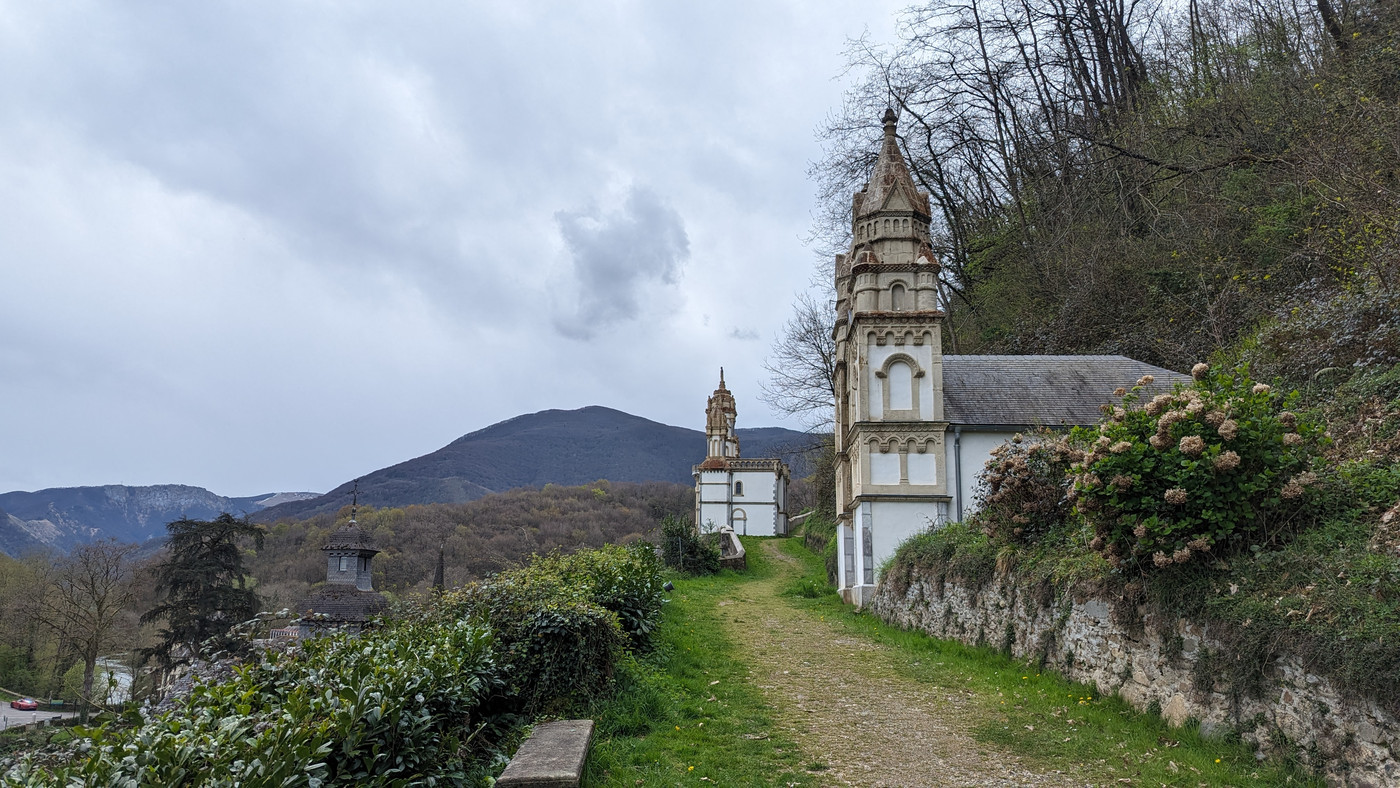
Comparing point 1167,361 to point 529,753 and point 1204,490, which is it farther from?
point 529,753

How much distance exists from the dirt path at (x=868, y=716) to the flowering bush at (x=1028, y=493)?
2.59 m

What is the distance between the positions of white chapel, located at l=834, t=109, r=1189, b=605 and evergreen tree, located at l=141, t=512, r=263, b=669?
83.8ft

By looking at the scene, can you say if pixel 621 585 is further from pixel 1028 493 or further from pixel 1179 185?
pixel 1179 185

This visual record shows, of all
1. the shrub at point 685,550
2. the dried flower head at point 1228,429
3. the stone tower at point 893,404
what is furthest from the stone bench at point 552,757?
the shrub at point 685,550

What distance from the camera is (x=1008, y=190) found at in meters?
32.2

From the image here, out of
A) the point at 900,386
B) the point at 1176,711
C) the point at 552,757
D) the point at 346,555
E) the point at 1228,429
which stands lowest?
the point at 552,757

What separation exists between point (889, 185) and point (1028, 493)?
1170cm

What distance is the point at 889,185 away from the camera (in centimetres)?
2084

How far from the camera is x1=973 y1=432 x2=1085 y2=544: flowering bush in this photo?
1091cm

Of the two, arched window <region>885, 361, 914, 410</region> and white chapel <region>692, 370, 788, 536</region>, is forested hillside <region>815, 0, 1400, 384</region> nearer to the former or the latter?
arched window <region>885, 361, 914, 410</region>

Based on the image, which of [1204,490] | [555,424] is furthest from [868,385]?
[555,424]

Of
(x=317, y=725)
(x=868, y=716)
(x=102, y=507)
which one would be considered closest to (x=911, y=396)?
(x=868, y=716)

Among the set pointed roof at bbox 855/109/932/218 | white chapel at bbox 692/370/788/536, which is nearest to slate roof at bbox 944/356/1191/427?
pointed roof at bbox 855/109/932/218

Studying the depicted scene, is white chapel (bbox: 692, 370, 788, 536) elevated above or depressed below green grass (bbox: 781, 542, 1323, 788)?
above
